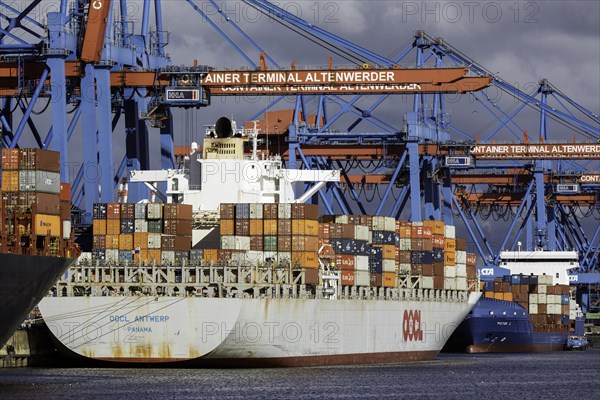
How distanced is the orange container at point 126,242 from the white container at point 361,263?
12.1 metres

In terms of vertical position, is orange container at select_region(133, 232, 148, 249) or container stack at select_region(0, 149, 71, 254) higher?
container stack at select_region(0, 149, 71, 254)

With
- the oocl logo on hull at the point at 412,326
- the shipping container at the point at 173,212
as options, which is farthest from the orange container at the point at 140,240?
the oocl logo on hull at the point at 412,326

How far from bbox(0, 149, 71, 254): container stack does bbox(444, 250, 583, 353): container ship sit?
44923 millimetres

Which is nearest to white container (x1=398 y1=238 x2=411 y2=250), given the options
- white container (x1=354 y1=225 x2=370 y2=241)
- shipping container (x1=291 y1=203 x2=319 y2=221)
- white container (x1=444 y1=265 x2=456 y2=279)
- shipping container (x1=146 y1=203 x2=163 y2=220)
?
white container (x1=444 y1=265 x2=456 y2=279)

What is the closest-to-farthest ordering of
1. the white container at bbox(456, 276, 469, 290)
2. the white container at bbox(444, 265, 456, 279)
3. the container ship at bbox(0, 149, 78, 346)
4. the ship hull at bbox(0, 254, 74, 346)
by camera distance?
the ship hull at bbox(0, 254, 74, 346), the container ship at bbox(0, 149, 78, 346), the white container at bbox(444, 265, 456, 279), the white container at bbox(456, 276, 469, 290)

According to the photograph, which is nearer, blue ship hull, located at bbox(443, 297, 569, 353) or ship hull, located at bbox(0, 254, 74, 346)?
ship hull, located at bbox(0, 254, 74, 346)

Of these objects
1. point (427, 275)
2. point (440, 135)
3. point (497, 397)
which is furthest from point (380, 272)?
point (440, 135)

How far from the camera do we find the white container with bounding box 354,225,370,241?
64.6m

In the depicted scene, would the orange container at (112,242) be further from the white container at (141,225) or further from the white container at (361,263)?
the white container at (361,263)

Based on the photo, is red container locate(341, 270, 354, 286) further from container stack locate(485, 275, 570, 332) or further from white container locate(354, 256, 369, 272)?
container stack locate(485, 275, 570, 332)

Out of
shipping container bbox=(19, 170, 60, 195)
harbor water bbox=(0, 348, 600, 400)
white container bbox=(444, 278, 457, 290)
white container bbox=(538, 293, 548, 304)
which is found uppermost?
shipping container bbox=(19, 170, 60, 195)

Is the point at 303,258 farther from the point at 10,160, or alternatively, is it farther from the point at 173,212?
the point at 10,160

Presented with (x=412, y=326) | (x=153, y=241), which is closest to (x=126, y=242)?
(x=153, y=241)

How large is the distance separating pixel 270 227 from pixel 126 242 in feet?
20.8
